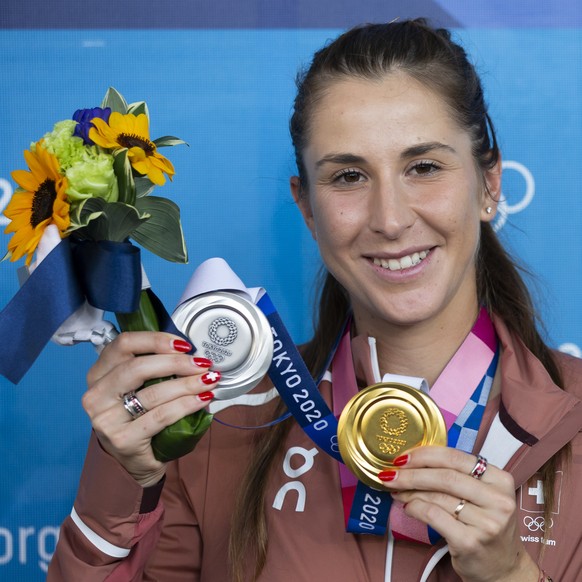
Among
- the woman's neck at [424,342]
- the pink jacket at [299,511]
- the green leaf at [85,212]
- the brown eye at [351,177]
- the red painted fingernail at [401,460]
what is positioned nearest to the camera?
the green leaf at [85,212]

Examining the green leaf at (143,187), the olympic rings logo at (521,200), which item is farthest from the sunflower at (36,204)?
the olympic rings logo at (521,200)

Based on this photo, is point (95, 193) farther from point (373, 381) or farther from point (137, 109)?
point (373, 381)

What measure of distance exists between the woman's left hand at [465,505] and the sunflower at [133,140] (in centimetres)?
55

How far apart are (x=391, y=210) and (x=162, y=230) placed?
0.41 m

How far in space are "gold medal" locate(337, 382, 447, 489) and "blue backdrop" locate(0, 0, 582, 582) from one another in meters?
0.84

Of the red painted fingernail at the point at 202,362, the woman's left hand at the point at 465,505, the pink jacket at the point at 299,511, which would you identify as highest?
the red painted fingernail at the point at 202,362

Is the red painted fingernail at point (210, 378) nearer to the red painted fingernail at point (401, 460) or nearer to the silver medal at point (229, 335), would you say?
the silver medal at point (229, 335)

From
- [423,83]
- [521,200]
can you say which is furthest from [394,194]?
[521,200]

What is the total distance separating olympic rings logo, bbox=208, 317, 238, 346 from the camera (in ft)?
4.93

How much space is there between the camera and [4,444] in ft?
7.53

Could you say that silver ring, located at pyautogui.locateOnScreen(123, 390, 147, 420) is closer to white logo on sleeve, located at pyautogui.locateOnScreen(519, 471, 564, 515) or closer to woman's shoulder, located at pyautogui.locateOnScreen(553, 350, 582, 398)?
white logo on sleeve, located at pyautogui.locateOnScreen(519, 471, 564, 515)

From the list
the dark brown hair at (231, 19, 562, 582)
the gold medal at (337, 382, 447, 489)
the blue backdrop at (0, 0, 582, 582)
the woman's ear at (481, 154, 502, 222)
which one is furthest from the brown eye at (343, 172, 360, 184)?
the blue backdrop at (0, 0, 582, 582)

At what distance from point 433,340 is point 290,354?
1.03ft

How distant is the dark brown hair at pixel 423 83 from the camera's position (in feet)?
5.64
